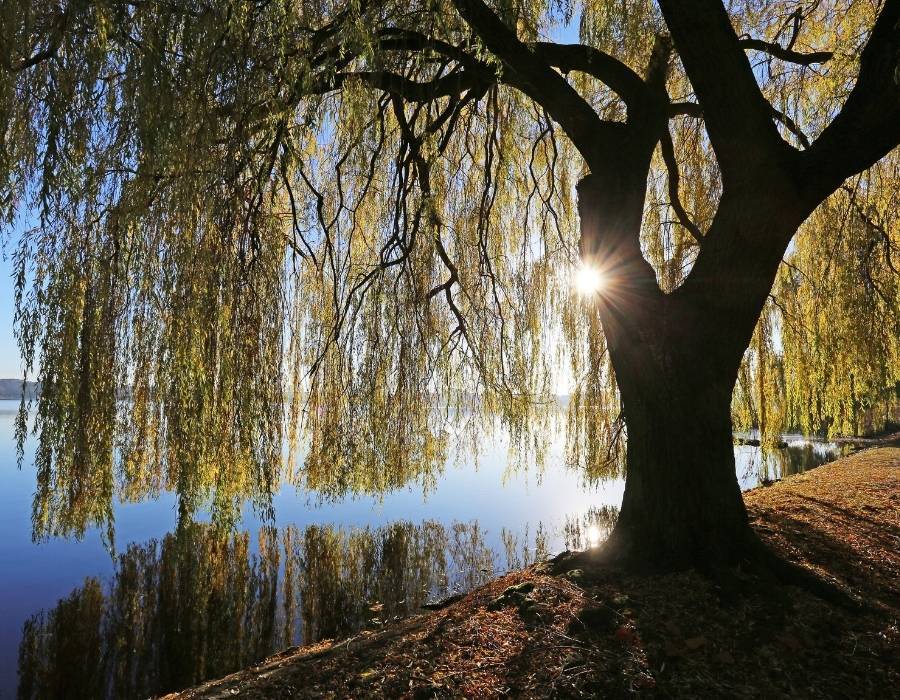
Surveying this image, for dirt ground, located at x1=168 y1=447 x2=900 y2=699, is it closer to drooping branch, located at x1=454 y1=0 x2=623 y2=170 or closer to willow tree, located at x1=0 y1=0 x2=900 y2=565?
willow tree, located at x1=0 y1=0 x2=900 y2=565

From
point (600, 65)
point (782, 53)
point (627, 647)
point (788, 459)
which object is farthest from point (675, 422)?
point (788, 459)

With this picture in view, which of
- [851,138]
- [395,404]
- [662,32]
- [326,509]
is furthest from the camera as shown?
[326,509]

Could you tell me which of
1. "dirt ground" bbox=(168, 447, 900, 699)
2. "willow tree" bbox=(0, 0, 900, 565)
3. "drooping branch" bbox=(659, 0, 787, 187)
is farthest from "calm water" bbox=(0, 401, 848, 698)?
"drooping branch" bbox=(659, 0, 787, 187)

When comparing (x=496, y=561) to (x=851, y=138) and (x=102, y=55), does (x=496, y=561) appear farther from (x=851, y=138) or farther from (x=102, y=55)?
(x=102, y=55)

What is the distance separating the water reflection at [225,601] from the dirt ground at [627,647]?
79 cm

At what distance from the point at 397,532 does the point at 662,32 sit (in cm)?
536

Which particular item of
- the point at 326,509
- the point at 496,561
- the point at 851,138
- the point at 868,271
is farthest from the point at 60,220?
the point at 326,509

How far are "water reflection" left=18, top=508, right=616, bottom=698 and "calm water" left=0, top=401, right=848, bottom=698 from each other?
1 cm

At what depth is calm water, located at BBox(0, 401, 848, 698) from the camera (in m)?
3.61

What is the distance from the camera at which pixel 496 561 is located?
217 inches

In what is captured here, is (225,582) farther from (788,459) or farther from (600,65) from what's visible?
(788,459)

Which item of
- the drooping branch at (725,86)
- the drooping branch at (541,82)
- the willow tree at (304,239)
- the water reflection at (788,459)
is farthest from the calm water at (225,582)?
the water reflection at (788,459)

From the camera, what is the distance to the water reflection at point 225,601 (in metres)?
3.54

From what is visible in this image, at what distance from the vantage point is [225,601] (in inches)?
172
